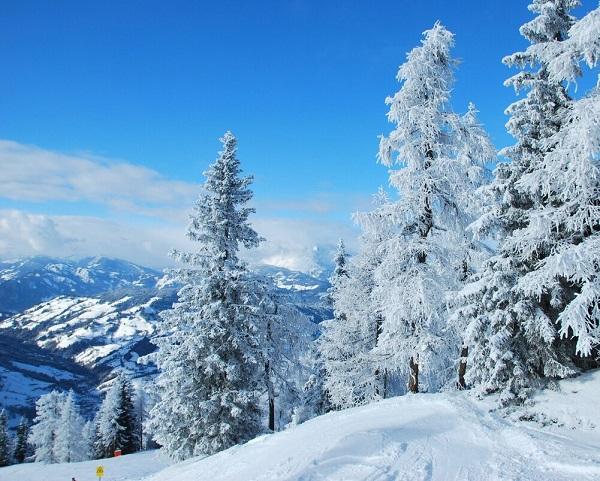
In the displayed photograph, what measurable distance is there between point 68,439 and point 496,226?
68.1m

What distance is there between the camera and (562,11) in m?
13.6

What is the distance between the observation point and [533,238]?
12008mm

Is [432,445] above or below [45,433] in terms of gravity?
above

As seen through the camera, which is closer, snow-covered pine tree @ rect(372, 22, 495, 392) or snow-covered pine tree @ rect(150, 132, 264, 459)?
snow-covered pine tree @ rect(372, 22, 495, 392)

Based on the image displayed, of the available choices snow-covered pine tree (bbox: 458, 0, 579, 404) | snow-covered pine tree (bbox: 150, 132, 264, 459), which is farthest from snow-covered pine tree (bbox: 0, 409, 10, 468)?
snow-covered pine tree (bbox: 458, 0, 579, 404)

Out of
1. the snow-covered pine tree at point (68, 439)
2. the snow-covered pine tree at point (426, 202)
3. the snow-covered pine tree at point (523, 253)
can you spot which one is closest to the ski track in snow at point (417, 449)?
the snow-covered pine tree at point (523, 253)

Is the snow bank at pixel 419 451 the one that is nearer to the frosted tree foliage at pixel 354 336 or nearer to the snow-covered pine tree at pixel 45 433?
the frosted tree foliage at pixel 354 336

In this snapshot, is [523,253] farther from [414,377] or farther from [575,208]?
[414,377]

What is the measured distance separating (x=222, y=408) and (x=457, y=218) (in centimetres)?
1276

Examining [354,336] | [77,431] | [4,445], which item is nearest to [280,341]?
[354,336]

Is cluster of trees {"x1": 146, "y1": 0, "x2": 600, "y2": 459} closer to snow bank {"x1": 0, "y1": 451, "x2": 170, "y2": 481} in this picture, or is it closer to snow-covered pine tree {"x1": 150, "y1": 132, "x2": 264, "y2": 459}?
snow-covered pine tree {"x1": 150, "y1": 132, "x2": 264, "y2": 459}

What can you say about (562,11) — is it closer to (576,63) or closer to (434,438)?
(576,63)

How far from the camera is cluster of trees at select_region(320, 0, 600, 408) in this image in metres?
11.1

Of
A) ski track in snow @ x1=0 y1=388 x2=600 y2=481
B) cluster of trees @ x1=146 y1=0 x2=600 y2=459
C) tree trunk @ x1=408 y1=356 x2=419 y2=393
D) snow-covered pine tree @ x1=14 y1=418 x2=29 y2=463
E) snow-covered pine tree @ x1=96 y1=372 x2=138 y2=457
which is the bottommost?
snow-covered pine tree @ x1=14 y1=418 x2=29 y2=463
